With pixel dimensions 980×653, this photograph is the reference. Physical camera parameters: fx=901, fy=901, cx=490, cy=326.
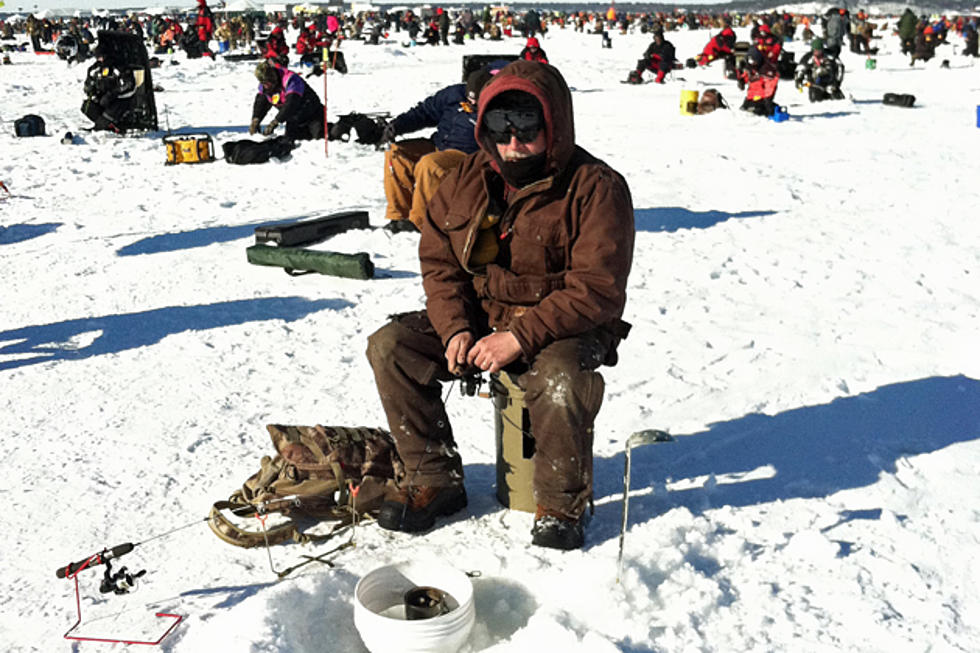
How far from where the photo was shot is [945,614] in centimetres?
276

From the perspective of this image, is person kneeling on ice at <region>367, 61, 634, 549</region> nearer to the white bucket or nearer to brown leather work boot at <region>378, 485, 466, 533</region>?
brown leather work boot at <region>378, 485, 466, 533</region>

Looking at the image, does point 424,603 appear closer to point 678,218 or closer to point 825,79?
point 678,218

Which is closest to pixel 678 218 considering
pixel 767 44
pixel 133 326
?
pixel 133 326

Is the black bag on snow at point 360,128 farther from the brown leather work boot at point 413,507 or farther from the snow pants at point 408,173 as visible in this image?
the brown leather work boot at point 413,507

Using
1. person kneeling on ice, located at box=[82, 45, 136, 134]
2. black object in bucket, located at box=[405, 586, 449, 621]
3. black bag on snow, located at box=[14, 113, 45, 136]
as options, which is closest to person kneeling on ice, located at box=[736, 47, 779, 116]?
person kneeling on ice, located at box=[82, 45, 136, 134]

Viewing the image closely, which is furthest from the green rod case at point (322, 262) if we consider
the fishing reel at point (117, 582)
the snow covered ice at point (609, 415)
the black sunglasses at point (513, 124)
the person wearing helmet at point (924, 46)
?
the person wearing helmet at point (924, 46)

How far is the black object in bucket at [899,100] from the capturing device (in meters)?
17.0

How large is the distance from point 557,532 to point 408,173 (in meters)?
5.11

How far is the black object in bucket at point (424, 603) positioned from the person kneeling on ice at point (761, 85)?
569 inches

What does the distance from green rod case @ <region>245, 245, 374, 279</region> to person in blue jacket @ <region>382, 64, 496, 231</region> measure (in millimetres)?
588

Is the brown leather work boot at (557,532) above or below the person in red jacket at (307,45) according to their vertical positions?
→ below

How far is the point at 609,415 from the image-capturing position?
4430mm

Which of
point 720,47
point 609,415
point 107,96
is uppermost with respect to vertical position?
point 720,47

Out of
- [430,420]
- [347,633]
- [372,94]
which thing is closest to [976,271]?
[430,420]
